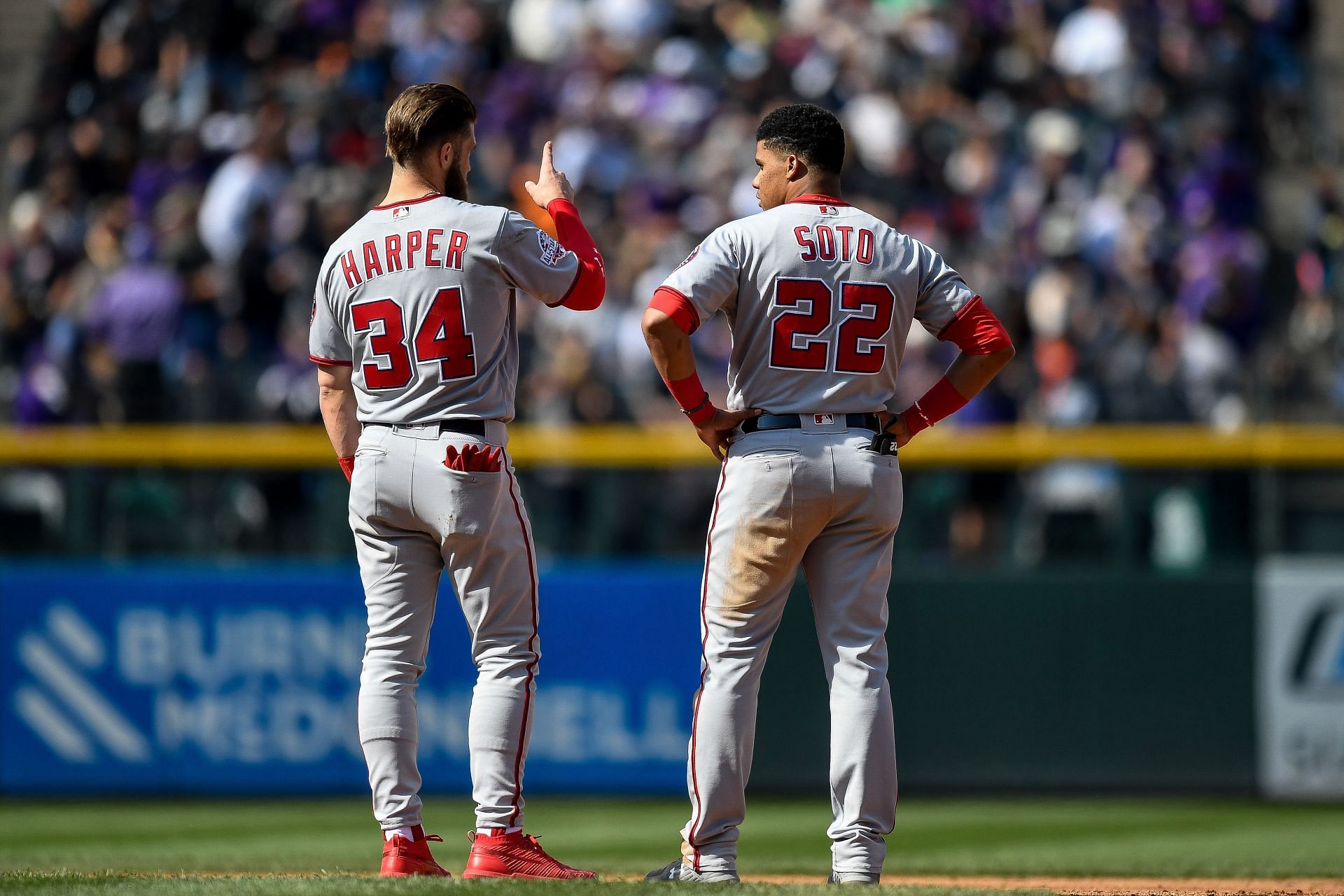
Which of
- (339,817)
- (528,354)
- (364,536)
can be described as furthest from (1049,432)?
(364,536)

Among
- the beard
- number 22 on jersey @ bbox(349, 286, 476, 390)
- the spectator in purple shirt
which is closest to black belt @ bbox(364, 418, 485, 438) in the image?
number 22 on jersey @ bbox(349, 286, 476, 390)

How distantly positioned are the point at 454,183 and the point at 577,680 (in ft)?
16.4

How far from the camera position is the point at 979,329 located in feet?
15.5

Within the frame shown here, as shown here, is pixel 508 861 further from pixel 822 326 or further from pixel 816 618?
pixel 822 326

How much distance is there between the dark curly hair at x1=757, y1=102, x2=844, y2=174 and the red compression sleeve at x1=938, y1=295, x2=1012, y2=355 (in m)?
0.49

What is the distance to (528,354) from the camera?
10.5 meters

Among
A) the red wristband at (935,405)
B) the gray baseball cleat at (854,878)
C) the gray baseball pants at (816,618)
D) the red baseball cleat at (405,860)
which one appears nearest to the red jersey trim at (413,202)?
the gray baseball pants at (816,618)

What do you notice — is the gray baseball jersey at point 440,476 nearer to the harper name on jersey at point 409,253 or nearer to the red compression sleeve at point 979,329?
the harper name on jersey at point 409,253

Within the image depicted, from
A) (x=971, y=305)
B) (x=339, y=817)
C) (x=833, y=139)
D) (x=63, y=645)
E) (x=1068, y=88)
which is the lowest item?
(x=339, y=817)

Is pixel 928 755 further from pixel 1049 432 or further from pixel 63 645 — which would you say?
pixel 63 645

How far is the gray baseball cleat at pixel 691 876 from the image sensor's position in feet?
14.8

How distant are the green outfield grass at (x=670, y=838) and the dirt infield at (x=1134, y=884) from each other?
0.22m

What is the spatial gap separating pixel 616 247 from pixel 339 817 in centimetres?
457

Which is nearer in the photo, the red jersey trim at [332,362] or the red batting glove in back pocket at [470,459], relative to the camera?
the red batting glove in back pocket at [470,459]
